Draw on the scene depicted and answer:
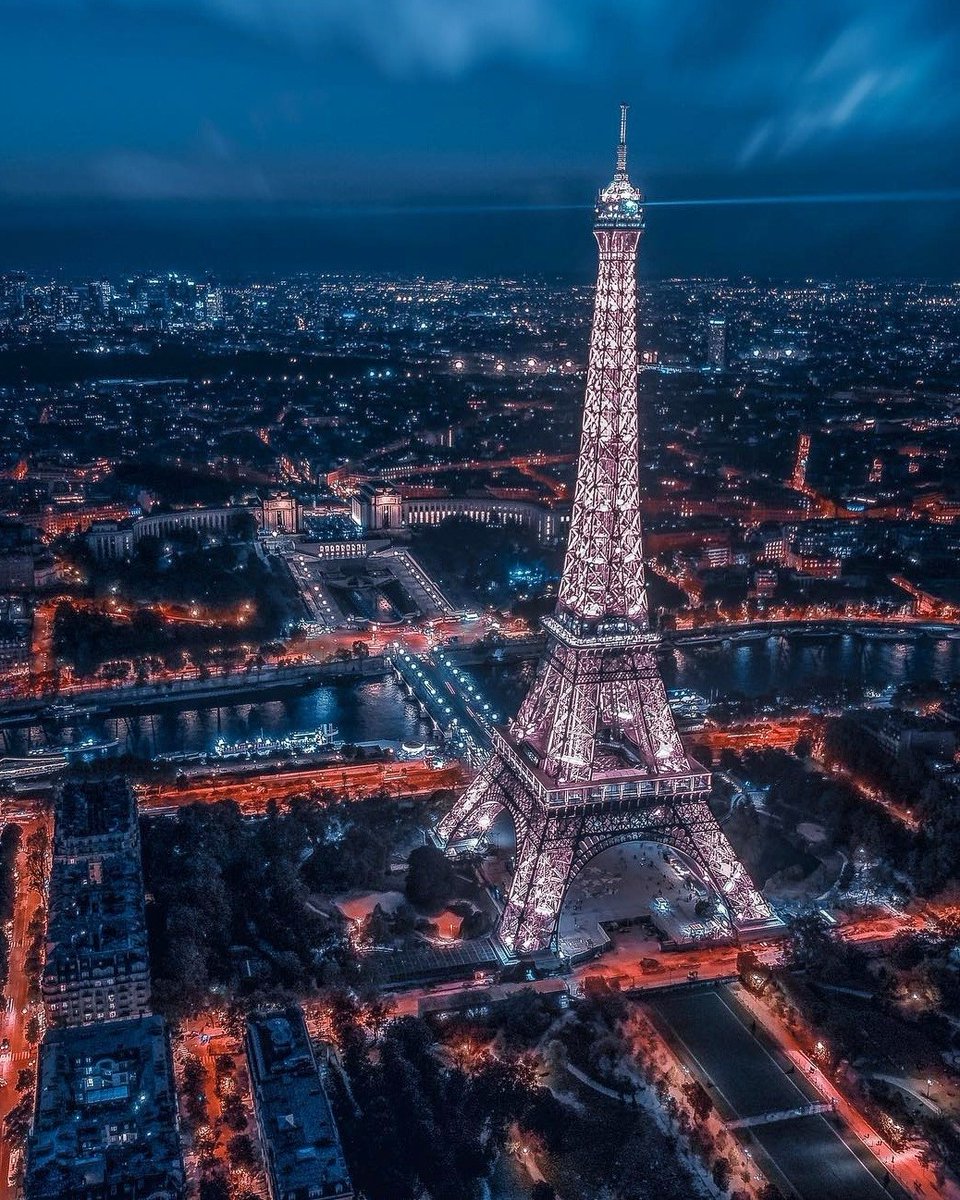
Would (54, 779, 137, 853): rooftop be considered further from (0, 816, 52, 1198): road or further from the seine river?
the seine river

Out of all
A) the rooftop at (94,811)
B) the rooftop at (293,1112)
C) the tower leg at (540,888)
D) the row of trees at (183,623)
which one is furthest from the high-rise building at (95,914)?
the row of trees at (183,623)

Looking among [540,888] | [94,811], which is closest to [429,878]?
[540,888]

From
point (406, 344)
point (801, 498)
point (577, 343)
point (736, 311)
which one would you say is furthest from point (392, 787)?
point (736, 311)

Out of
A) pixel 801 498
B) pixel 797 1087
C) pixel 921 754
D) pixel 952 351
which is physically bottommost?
pixel 797 1087

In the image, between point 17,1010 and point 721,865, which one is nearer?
point 17,1010

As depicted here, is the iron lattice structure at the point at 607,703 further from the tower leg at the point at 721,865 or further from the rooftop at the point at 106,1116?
the rooftop at the point at 106,1116

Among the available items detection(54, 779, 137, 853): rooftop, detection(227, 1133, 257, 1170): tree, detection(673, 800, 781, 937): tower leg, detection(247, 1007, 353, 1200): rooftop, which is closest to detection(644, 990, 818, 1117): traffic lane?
detection(673, 800, 781, 937): tower leg

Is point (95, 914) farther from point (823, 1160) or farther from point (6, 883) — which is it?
point (823, 1160)

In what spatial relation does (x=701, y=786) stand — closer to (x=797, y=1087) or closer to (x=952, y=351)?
(x=797, y=1087)

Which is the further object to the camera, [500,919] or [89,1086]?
[500,919]
